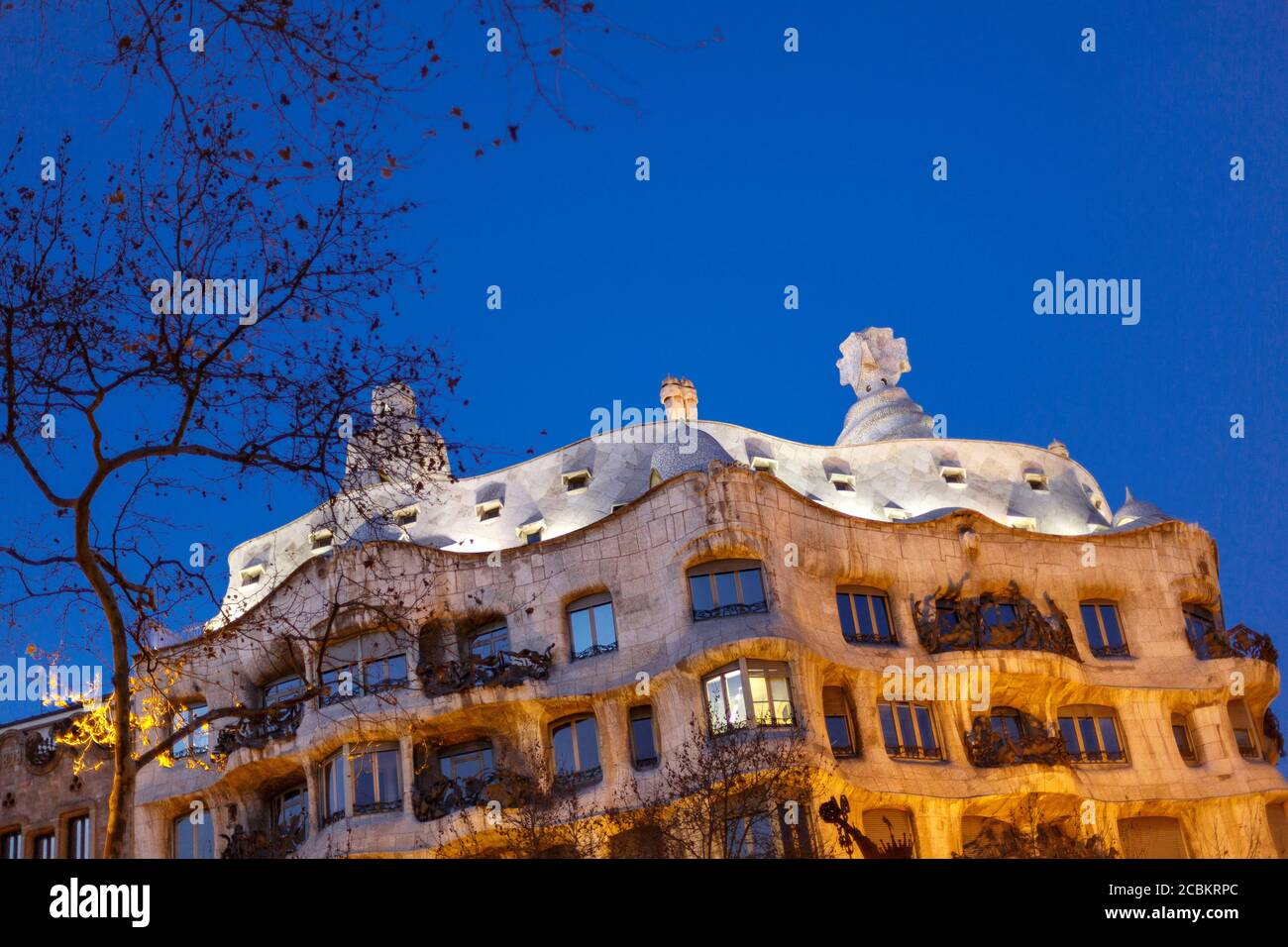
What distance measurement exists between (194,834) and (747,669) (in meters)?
17.9

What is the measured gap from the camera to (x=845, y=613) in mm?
41562

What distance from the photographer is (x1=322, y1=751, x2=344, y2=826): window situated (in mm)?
39781

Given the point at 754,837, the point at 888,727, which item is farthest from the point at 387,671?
the point at 888,727

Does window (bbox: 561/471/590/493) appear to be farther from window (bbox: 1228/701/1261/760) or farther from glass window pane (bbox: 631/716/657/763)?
window (bbox: 1228/701/1261/760)

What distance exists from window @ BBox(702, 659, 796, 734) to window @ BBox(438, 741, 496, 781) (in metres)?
6.99

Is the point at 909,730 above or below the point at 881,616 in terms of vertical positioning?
below

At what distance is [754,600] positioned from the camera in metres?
38.8

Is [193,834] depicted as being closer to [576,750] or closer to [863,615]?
[576,750]

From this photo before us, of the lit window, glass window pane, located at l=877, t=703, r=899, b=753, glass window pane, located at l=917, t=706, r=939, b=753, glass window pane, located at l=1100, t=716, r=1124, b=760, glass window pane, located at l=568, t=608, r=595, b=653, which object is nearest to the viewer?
glass window pane, located at l=877, t=703, r=899, b=753

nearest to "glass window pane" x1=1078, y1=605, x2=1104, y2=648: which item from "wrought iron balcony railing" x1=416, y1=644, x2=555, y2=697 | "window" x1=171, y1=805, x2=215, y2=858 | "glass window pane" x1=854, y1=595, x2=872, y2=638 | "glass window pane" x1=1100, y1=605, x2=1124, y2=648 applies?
"glass window pane" x1=1100, y1=605, x2=1124, y2=648

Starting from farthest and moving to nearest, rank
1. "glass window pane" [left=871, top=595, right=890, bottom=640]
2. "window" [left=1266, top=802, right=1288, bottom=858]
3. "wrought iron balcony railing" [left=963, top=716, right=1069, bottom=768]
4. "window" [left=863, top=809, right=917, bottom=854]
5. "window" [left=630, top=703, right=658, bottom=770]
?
"window" [left=1266, top=802, right=1288, bottom=858] < "glass window pane" [left=871, top=595, right=890, bottom=640] < "wrought iron balcony railing" [left=963, top=716, right=1069, bottom=768] < "window" [left=630, top=703, right=658, bottom=770] < "window" [left=863, top=809, right=917, bottom=854]

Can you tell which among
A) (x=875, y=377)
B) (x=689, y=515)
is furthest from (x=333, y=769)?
(x=875, y=377)
